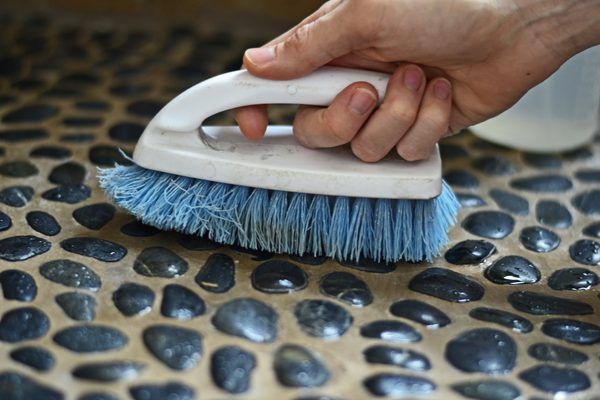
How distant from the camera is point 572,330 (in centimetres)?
77

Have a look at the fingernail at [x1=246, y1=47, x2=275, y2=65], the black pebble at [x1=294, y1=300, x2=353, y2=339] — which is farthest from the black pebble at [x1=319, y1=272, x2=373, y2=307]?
the fingernail at [x1=246, y1=47, x2=275, y2=65]

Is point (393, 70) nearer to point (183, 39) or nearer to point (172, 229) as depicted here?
point (172, 229)

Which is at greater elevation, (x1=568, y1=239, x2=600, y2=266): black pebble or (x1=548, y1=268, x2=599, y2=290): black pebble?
(x1=568, y1=239, x2=600, y2=266): black pebble

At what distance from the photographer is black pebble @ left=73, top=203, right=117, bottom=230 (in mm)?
900

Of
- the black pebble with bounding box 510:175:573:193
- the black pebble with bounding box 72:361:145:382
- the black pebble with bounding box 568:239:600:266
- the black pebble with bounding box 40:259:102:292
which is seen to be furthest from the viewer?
the black pebble with bounding box 510:175:573:193

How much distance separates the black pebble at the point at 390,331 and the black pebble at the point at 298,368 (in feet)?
0.21

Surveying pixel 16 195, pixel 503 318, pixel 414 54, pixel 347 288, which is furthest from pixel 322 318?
pixel 16 195

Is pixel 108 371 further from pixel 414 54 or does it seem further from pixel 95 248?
pixel 414 54

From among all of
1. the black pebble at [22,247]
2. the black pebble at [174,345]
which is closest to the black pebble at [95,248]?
the black pebble at [22,247]

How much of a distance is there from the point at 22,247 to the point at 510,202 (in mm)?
557

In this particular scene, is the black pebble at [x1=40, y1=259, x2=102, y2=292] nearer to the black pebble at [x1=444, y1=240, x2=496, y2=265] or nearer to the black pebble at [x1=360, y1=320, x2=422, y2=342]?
the black pebble at [x1=360, y1=320, x2=422, y2=342]

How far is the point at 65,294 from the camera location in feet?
2.54

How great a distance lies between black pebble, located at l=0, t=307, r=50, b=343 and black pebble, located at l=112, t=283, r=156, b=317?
0.22 feet

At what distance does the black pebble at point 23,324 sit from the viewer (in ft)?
2.36
